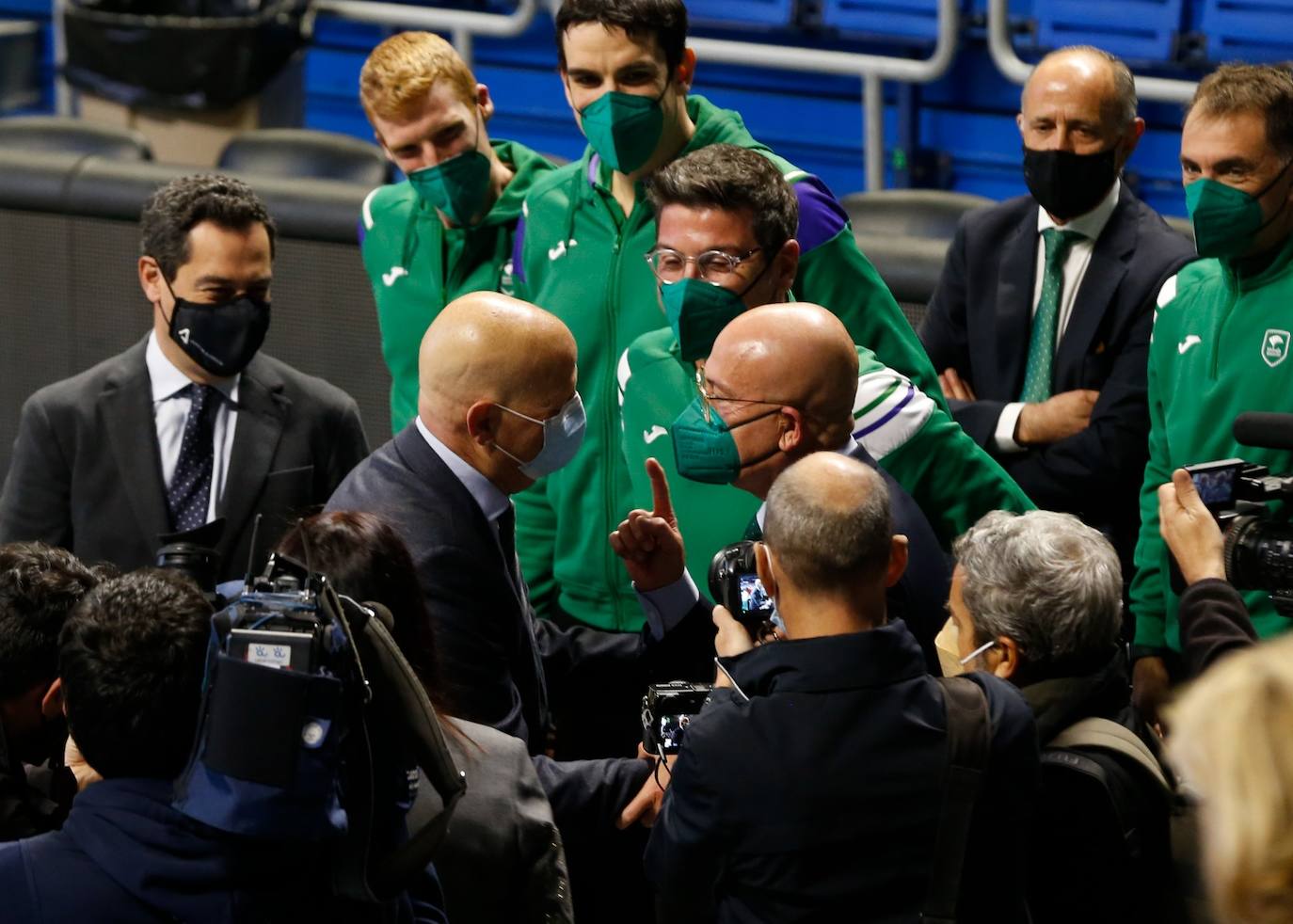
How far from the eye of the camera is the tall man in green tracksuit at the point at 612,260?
148 inches

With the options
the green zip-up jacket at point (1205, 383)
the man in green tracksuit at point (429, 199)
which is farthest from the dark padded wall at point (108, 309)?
the green zip-up jacket at point (1205, 383)

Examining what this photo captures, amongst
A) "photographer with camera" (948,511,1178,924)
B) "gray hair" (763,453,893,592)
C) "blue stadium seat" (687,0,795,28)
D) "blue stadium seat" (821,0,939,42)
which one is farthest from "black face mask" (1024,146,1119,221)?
"blue stadium seat" (687,0,795,28)

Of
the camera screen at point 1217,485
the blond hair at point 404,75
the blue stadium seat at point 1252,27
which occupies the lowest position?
the camera screen at point 1217,485

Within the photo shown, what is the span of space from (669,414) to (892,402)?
453 millimetres

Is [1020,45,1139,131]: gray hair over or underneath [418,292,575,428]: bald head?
over

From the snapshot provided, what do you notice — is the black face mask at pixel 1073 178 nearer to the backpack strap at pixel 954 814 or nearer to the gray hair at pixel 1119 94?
the gray hair at pixel 1119 94

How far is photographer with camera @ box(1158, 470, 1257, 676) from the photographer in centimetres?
289

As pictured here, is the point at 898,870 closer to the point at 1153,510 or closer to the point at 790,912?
the point at 790,912

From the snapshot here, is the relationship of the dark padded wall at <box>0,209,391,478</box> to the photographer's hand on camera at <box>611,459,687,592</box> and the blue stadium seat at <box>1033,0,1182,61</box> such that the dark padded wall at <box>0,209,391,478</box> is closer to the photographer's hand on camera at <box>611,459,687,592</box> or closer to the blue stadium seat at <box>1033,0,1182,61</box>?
the photographer's hand on camera at <box>611,459,687,592</box>

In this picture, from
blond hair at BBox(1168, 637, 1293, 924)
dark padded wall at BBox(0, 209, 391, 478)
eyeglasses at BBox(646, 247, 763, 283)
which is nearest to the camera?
blond hair at BBox(1168, 637, 1293, 924)

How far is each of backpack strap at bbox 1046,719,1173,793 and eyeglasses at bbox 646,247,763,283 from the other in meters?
1.17

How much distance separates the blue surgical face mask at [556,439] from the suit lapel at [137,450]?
97cm

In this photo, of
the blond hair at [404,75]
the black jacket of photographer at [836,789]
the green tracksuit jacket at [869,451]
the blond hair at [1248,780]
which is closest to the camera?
the blond hair at [1248,780]

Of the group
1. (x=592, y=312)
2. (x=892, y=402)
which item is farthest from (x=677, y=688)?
(x=592, y=312)
